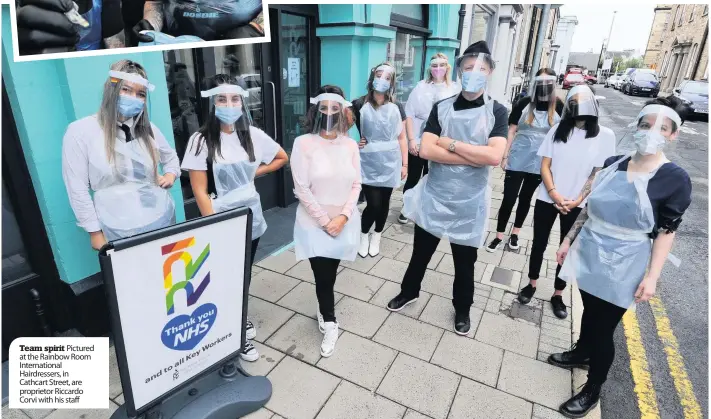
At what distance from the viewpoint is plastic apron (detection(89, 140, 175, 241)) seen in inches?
87.4

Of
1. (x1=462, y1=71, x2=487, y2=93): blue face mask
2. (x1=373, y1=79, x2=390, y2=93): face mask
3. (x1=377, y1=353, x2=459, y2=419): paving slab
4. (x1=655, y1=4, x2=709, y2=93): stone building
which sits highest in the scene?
(x1=655, y1=4, x2=709, y2=93): stone building

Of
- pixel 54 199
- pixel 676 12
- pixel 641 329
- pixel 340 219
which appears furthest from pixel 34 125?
pixel 676 12

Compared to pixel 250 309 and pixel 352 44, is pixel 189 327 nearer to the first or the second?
pixel 250 309

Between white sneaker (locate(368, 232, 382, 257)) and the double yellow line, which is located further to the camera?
white sneaker (locate(368, 232, 382, 257))

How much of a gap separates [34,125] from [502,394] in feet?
10.8

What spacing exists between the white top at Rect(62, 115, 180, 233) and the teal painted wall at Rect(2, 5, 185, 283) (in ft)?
1.10

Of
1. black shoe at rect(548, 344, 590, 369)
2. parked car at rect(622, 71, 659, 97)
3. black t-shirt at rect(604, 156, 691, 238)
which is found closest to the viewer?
black t-shirt at rect(604, 156, 691, 238)

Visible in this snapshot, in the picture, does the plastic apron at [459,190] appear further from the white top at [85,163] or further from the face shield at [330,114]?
the white top at [85,163]

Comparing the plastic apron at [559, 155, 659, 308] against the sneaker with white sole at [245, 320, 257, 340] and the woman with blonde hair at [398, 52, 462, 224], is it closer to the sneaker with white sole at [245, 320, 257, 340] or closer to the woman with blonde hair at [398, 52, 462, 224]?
the sneaker with white sole at [245, 320, 257, 340]

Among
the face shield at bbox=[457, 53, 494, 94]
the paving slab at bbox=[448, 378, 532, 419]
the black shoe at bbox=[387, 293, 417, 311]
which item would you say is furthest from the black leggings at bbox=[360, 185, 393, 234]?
the paving slab at bbox=[448, 378, 532, 419]

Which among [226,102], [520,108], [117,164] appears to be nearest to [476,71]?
[226,102]

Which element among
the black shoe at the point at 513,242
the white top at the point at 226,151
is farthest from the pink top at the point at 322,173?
the black shoe at the point at 513,242

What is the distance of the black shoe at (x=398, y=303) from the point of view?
129 inches

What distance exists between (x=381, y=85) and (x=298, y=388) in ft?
8.99
